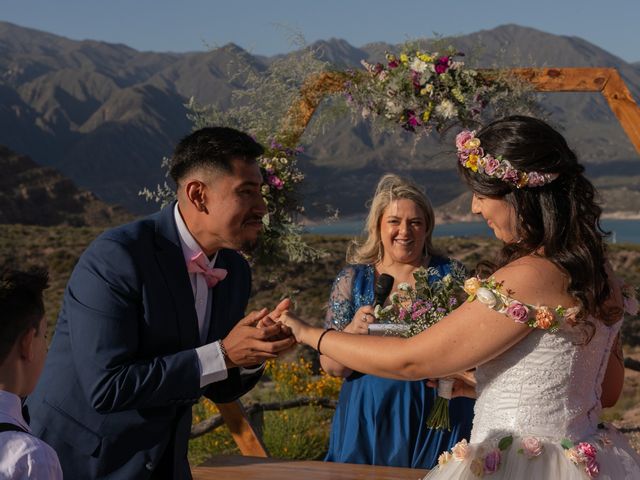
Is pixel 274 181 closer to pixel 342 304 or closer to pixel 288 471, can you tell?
pixel 342 304

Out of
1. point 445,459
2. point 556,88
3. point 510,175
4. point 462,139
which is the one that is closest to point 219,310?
point 445,459

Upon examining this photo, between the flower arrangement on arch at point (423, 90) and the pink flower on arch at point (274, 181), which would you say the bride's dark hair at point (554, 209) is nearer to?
the flower arrangement on arch at point (423, 90)

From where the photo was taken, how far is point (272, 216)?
280 inches

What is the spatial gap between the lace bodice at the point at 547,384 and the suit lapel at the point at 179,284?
1058 millimetres

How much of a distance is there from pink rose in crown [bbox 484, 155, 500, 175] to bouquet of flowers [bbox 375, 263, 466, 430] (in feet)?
4.02

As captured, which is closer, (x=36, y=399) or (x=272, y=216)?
(x=36, y=399)

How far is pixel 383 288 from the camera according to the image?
5000 millimetres

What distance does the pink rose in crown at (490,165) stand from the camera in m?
2.88

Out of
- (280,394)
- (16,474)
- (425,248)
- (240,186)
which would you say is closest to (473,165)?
(240,186)

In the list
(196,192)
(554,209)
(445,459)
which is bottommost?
(445,459)

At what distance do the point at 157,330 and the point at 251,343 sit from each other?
1.11ft

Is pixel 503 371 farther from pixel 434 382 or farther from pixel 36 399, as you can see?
pixel 36 399

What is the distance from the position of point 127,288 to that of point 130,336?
173 mm

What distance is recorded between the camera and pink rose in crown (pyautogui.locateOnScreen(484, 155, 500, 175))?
2885 mm
